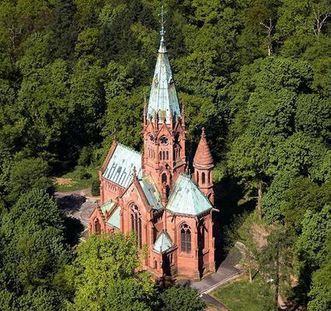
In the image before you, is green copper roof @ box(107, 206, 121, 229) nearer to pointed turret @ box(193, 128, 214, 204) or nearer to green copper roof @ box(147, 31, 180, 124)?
pointed turret @ box(193, 128, 214, 204)

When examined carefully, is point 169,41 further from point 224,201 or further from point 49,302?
point 49,302

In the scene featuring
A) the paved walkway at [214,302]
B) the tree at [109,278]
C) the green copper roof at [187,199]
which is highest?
the green copper roof at [187,199]

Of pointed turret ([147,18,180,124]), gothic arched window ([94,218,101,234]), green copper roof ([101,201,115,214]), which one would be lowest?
gothic arched window ([94,218,101,234])

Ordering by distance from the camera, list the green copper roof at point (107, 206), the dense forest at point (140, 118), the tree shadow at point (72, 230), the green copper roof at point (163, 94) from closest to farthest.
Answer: the dense forest at point (140, 118), the green copper roof at point (163, 94), the green copper roof at point (107, 206), the tree shadow at point (72, 230)

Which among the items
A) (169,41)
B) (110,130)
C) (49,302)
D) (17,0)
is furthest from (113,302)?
(17,0)

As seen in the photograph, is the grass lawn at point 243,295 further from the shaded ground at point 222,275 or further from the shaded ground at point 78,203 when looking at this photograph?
the shaded ground at point 78,203

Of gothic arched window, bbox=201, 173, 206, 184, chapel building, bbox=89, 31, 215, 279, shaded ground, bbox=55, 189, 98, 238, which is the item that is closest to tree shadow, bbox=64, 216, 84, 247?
shaded ground, bbox=55, 189, 98, 238

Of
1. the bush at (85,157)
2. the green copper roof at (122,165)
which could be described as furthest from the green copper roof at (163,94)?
the bush at (85,157)
